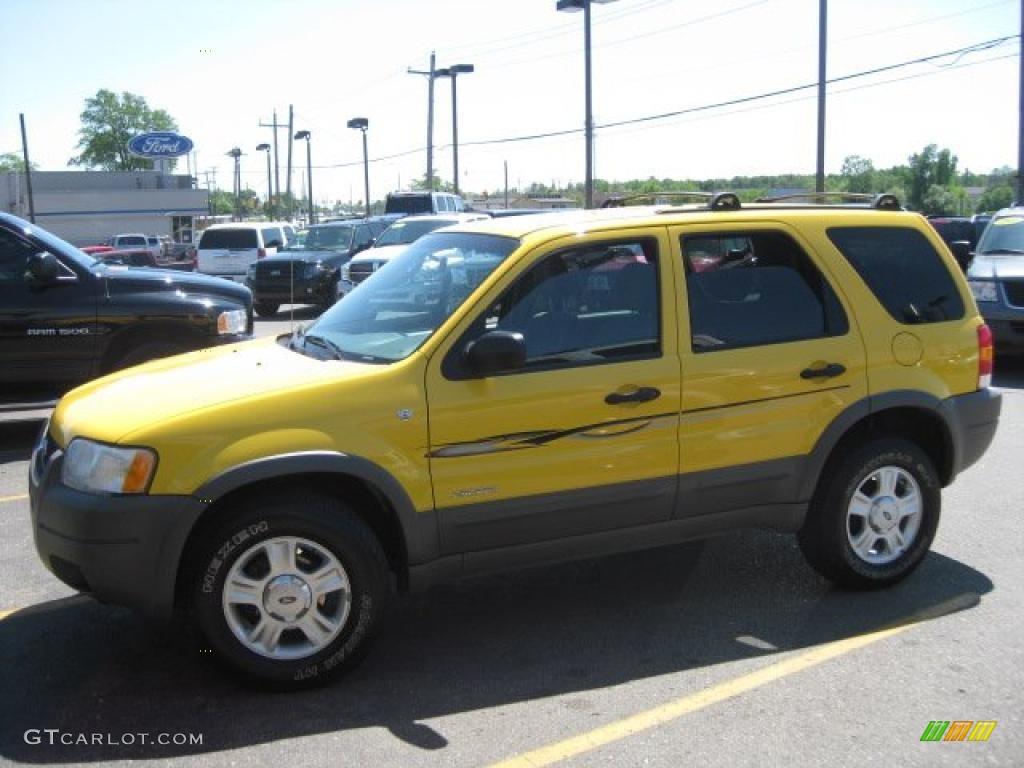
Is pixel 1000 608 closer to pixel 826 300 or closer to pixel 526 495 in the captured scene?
pixel 826 300

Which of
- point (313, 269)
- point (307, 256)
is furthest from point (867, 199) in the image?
point (307, 256)

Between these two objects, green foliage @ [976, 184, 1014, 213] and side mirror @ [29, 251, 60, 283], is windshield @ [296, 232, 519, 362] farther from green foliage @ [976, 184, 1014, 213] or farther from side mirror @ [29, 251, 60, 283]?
green foliage @ [976, 184, 1014, 213]

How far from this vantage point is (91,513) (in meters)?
3.62

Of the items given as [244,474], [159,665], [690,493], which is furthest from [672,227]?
Result: [159,665]

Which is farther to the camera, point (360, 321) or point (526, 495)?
point (360, 321)

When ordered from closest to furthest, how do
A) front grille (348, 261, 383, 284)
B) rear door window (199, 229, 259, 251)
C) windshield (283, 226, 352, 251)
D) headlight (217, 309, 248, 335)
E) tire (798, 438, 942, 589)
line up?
tire (798, 438, 942, 589) → headlight (217, 309, 248, 335) → front grille (348, 261, 383, 284) → windshield (283, 226, 352, 251) → rear door window (199, 229, 259, 251)

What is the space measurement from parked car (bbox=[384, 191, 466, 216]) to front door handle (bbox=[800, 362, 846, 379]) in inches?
958

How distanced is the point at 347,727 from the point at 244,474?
956mm

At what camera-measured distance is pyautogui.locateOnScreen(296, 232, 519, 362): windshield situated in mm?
4242

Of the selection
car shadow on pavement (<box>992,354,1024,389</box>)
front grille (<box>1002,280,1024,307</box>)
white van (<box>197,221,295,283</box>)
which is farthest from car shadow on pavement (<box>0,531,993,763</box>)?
white van (<box>197,221,295,283</box>)

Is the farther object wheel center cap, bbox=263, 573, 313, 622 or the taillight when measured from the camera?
the taillight

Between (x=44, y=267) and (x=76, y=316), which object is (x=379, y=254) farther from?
(x=44, y=267)

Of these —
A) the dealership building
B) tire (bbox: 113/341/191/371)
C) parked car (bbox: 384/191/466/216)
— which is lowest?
tire (bbox: 113/341/191/371)

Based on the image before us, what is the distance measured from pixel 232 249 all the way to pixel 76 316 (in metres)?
16.6
